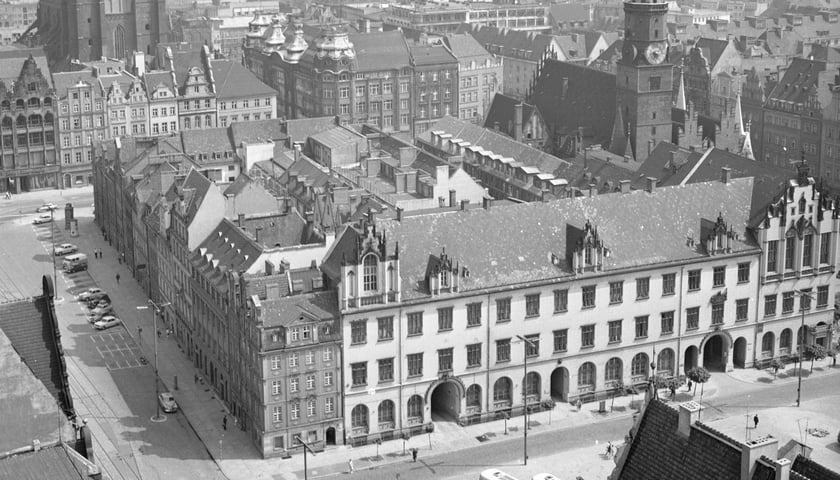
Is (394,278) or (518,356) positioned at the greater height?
(394,278)

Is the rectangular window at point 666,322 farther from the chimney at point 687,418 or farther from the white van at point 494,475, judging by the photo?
the chimney at point 687,418

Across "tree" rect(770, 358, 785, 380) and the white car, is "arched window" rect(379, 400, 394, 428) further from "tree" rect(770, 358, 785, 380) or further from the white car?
the white car

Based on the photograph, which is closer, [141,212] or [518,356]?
[518,356]

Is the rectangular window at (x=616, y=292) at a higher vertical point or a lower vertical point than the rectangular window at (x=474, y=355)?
higher

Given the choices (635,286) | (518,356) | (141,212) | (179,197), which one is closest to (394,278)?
(518,356)

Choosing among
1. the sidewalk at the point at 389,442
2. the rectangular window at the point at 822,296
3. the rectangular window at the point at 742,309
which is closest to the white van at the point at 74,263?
the sidewalk at the point at 389,442

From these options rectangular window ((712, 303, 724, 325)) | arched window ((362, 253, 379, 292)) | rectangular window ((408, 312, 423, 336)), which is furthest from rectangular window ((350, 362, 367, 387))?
rectangular window ((712, 303, 724, 325))

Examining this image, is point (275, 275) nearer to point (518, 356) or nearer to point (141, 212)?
point (518, 356)

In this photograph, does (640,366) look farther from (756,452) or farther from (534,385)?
(756,452)
